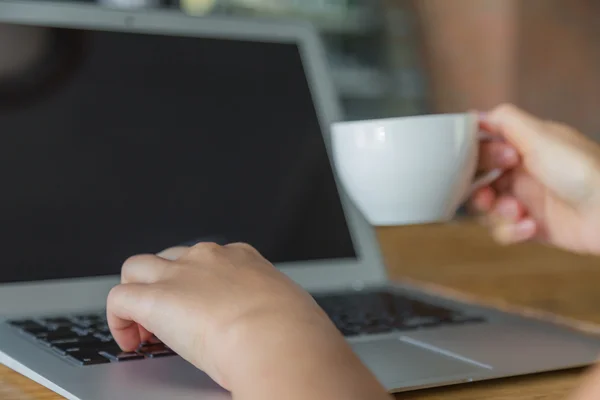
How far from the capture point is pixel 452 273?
99cm

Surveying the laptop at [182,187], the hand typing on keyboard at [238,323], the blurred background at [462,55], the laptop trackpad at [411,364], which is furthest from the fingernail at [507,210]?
the blurred background at [462,55]

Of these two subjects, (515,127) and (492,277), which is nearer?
(515,127)

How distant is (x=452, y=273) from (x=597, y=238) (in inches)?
10.6

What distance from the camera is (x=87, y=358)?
19.4 inches

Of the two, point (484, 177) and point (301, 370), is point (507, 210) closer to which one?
point (484, 177)

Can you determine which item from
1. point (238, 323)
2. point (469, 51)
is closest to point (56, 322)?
point (238, 323)

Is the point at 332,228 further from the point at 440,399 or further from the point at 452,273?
the point at 440,399

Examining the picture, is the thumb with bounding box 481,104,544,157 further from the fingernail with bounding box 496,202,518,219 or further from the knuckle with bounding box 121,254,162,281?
the knuckle with bounding box 121,254,162,281

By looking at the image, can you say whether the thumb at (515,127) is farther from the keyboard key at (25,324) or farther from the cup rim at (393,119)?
the keyboard key at (25,324)

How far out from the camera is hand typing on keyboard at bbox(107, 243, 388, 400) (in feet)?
1.31

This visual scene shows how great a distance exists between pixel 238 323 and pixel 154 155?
37 centimetres

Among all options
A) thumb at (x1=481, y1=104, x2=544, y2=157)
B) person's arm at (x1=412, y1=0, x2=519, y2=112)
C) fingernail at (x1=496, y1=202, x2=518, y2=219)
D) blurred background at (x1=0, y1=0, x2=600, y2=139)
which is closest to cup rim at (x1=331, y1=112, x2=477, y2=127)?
thumb at (x1=481, y1=104, x2=544, y2=157)

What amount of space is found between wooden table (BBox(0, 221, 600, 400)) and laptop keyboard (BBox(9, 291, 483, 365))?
5 cm

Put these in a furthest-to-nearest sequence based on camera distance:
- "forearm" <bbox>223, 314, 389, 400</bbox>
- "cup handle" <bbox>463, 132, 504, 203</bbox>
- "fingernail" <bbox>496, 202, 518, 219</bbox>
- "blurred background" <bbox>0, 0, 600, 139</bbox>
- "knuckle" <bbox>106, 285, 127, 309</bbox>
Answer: "blurred background" <bbox>0, 0, 600, 139</bbox> < "fingernail" <bbox>496, 202, 518, 219</bbox> < "cup handle" <bbox>463, 132, 504, 203</bbox> < "knuckle" <bbox>106, 285, 127, 309</bbox> < "forearm" <bbox>223, 314, 389, 400</bbox>
